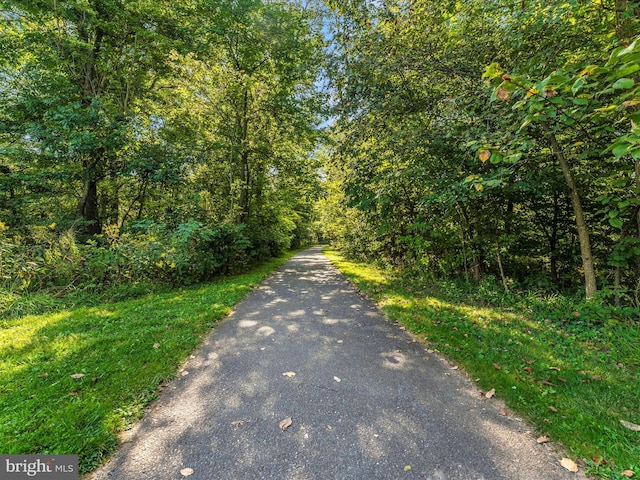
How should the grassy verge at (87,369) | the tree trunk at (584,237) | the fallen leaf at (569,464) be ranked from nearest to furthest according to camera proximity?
the fallen leaf at (569,464) < the grassy verge at (87,369) < the tree trunk at (584,237)

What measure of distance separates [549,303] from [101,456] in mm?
6599

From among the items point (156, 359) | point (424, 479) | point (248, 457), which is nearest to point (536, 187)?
point (424, 479)

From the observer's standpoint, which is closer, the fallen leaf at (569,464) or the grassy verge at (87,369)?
the fallen leaf at (569,464)

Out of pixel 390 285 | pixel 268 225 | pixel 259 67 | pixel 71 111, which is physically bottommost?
pixel 390 285

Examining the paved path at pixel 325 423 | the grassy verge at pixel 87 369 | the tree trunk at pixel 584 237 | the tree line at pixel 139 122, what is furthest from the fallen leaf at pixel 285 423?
the tree line at pixel 139 122

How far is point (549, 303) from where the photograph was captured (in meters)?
4.75

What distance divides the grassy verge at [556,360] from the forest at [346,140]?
8 cm

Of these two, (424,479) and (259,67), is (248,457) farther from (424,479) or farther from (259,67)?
(259,67)

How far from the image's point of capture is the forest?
3.55m

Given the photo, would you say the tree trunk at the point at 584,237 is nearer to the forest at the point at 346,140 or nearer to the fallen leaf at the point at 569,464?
the forest at the point at 346,140

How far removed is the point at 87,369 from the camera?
9.16ft

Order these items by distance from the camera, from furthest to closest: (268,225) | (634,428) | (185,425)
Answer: (268,225) < (185,425) < (634,428)

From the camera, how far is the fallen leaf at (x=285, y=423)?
6.90ft

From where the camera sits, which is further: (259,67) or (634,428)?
(259,67)
